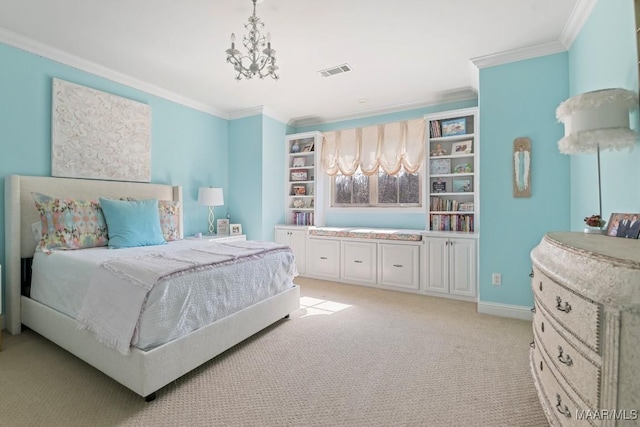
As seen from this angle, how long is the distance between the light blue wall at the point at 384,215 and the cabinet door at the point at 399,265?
659 millimetres

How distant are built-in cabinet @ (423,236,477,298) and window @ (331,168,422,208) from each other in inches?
35.9

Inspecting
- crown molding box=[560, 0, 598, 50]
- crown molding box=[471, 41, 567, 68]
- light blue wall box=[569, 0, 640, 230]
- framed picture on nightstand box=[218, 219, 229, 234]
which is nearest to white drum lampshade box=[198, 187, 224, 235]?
framed picture on nightstand box=[218, 219, 229, 234]

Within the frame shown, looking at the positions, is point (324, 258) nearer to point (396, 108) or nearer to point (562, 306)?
point (396, 108)

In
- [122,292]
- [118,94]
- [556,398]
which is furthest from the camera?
[118,94]

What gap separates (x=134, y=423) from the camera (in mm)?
1515

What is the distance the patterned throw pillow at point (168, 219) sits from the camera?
3330 millimetres

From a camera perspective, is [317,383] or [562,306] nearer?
[562,306]

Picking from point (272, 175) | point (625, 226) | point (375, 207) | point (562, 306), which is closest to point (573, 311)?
point (562, 306)

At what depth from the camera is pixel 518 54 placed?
112 inches

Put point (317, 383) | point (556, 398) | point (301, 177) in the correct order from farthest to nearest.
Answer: point (301, 177)
point (317, 383)
point (556, 398)

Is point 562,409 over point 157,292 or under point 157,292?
under

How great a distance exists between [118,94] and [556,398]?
449cm

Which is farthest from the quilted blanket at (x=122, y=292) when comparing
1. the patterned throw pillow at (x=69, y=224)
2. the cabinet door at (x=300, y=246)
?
the cabinet door at (x=300, y=246)

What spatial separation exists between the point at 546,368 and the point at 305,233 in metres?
3.59
